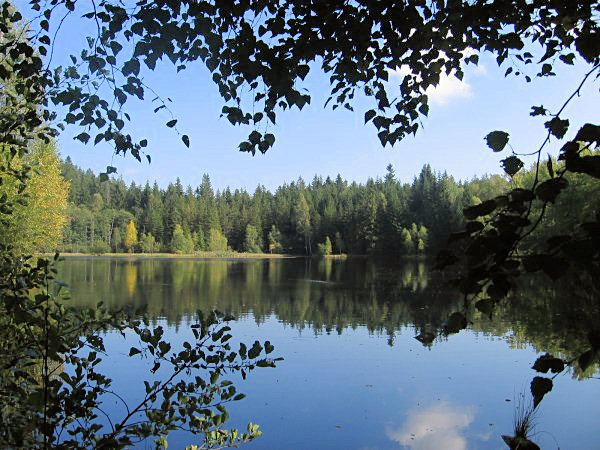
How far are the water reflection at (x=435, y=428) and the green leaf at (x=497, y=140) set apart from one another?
21.7 ft

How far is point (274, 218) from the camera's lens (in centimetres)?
9756

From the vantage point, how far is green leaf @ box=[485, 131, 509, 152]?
131cm

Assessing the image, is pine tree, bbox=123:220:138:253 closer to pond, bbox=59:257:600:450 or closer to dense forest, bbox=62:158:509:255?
dense forest, bbox=62:158:509:255

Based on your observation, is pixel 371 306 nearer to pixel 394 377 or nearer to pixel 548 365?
pixel 394 377

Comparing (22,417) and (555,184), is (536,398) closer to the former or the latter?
(555,184)

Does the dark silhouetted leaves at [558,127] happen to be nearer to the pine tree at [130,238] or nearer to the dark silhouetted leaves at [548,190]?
the dark silhouetted leaves at [548,190]

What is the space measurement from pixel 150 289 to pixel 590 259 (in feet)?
89.9

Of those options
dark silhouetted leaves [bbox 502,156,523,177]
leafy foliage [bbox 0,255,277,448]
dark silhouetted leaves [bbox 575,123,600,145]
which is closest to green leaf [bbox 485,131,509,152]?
dark silhouetted leaves [bbox 502,156,523,177]

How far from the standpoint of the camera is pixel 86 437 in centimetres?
241

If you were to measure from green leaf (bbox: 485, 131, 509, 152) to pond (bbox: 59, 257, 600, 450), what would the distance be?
1.35 ft

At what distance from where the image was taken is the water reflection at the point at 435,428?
277 inches

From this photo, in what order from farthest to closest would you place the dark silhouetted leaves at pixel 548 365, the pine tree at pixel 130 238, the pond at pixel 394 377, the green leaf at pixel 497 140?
1. the pine tree at pixel 130 238
2. the pond at pixel 394 377
3. the green leaf at pixel 497 140
4. the dark silhouetted leaves at pixel 548 365

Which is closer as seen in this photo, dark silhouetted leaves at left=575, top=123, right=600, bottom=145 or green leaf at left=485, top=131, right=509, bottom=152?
dark silhouetted leaves at left=575, top=123, right=600, bottom=145

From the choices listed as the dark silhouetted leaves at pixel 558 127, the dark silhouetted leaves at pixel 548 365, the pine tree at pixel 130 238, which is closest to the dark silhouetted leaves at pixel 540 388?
the dark silhouetted leaves at pixel 548 365
